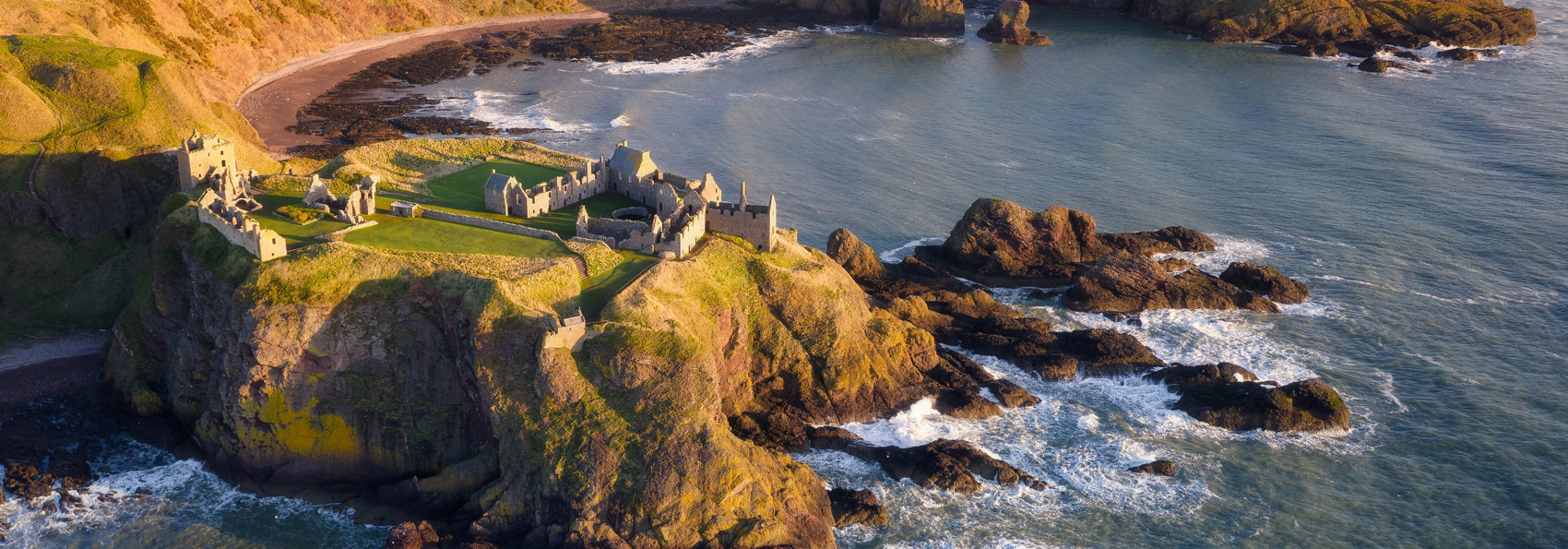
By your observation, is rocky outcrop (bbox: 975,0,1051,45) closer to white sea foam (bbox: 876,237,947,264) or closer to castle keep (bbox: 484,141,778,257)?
white sea foam (bbox: 876,237,947,264)

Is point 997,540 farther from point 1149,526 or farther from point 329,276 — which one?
point 329,276

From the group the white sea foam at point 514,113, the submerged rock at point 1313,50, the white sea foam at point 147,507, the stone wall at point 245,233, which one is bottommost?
the white sea foam at point 147,507

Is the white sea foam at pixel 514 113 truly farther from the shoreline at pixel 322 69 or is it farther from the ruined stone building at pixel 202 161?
the ruined stone building at pixel 202 161

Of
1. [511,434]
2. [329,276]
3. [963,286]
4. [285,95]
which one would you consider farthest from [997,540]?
[285,95]

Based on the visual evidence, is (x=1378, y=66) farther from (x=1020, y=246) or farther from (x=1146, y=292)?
(x=1146, y=292)

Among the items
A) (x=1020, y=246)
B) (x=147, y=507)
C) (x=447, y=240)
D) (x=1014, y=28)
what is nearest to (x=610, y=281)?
(x=447, y=240)

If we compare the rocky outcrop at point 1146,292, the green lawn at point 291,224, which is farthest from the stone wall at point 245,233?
the rocky outcrop at point 1146,292
